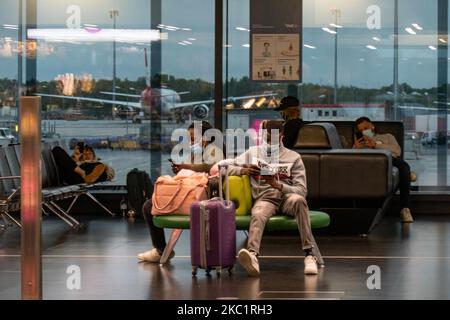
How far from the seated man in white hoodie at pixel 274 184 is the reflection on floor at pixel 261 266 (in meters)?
0.27

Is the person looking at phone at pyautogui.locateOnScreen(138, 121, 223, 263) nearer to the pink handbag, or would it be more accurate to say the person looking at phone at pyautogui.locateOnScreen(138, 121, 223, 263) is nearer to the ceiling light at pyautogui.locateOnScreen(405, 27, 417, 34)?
the pink handbag

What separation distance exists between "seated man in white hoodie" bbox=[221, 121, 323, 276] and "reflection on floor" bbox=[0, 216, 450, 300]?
0.88ft

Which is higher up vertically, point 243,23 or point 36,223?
point 243,23

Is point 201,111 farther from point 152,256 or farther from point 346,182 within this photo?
point 152,256

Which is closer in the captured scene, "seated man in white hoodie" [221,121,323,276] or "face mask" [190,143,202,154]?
"seated man in white hoodie" [221,121,323,276]

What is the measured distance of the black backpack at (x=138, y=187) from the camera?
1260cm

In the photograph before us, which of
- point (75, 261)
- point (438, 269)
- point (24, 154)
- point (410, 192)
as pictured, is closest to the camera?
point (24, 154)

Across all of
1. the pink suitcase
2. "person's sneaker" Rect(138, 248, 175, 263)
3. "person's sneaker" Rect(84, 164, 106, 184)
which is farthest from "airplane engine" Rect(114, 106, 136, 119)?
the pink suitcase

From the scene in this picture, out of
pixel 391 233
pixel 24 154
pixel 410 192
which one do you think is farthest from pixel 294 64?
pixel 24 154

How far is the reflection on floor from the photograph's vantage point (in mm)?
6965

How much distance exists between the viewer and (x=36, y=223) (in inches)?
183

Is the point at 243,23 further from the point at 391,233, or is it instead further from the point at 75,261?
the point at 75,261

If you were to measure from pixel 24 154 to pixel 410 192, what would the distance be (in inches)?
352

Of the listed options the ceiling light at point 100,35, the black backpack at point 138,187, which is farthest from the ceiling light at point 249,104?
the black backpack at point 138,187
